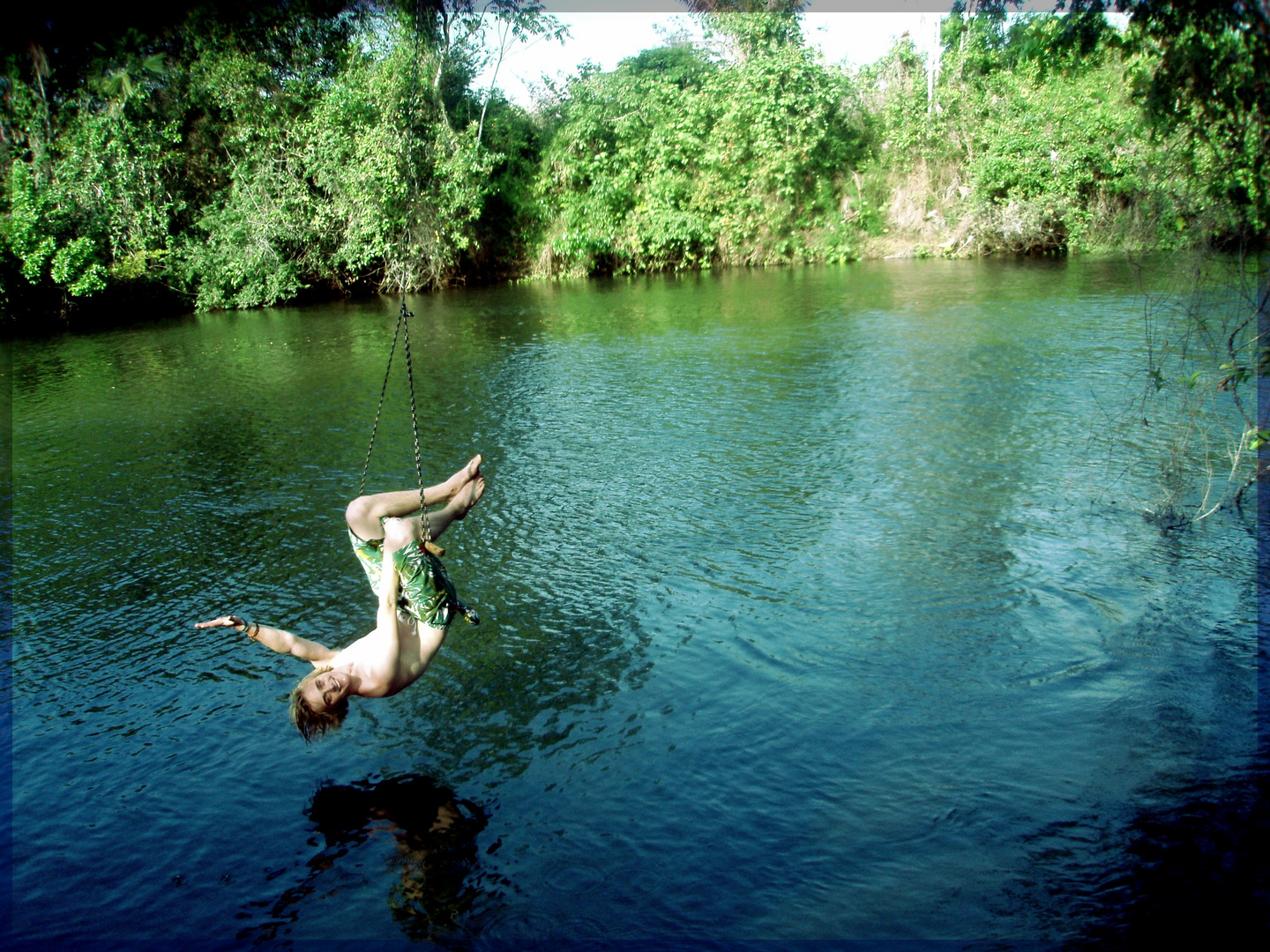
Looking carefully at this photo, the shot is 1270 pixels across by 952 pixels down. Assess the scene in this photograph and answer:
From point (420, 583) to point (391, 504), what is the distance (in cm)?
59

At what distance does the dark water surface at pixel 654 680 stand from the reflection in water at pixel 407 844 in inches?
0.9

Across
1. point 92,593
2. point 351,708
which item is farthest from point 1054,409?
point 92,593

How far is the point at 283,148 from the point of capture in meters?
30.7

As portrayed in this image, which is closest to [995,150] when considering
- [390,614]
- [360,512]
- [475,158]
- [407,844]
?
[475,158]

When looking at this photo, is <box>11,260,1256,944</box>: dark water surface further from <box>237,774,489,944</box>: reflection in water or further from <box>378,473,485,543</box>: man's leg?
<box>378,473,485,543</box>: man's leg

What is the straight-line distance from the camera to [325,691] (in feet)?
19.8

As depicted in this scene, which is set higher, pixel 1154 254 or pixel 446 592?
pixel 1154 254

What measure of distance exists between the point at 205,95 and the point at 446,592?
2989 cm

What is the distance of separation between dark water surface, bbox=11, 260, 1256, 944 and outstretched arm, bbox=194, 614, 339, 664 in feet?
2.15

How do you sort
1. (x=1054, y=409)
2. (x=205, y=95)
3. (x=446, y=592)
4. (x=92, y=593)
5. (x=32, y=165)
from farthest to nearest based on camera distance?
1. (x=205, y=95)
2. (x=32, y=165)
3. (x=1054, y=409)
4. (x=92, y=593)
5. (x=446, y=592)

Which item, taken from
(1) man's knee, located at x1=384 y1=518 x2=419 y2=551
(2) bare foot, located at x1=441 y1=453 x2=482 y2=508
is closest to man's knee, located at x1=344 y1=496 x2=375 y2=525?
(1) man's knee, located at x1=384 y1=518 x2=419 y2=551

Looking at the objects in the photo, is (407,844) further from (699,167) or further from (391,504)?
(699,167)

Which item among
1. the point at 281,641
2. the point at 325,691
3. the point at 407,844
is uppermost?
the point at 281,641

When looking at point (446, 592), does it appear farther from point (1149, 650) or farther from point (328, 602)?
point (1149, 650)
